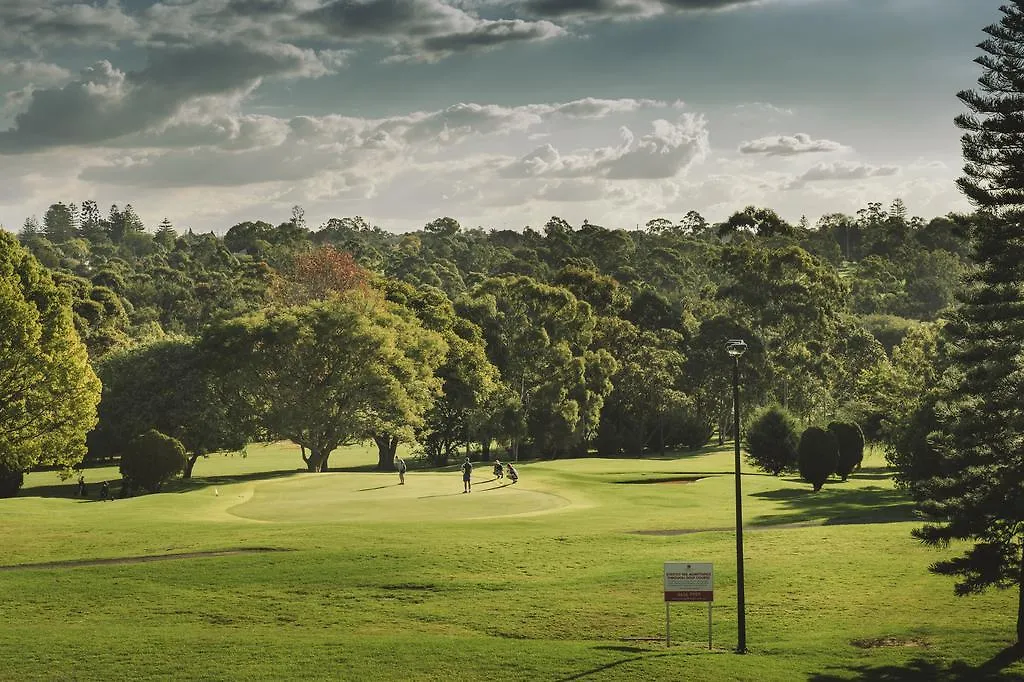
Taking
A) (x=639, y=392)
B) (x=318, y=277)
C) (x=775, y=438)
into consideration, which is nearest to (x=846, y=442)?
(x=775, y=438)

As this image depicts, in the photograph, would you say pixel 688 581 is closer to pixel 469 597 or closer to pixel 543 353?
pixel 469 597

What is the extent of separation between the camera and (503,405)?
8156 cm

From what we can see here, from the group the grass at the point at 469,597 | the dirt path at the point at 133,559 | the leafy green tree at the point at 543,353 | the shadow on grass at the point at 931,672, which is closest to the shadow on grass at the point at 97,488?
the grass at the point at 469,597

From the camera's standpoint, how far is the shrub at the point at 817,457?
55500mm

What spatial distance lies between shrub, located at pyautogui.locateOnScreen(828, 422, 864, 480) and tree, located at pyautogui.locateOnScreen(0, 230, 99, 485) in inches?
1579

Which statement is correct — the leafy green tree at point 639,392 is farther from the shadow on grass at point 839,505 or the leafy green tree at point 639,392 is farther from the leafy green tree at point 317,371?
the shadow on grass at point 839,505

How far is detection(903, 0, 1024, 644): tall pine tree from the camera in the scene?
1056 inches

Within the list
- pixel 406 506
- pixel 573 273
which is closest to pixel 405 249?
pixel 573 273

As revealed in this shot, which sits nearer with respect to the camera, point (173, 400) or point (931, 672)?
point (931, 672)

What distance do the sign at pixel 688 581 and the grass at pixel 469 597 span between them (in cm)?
123

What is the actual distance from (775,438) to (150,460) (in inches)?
1387

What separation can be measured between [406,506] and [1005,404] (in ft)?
87.1

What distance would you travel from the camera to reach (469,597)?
1153 inches

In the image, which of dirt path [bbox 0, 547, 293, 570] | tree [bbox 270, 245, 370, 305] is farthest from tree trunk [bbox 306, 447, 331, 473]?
dirt path [bbox 0, 547, 293, 570]
